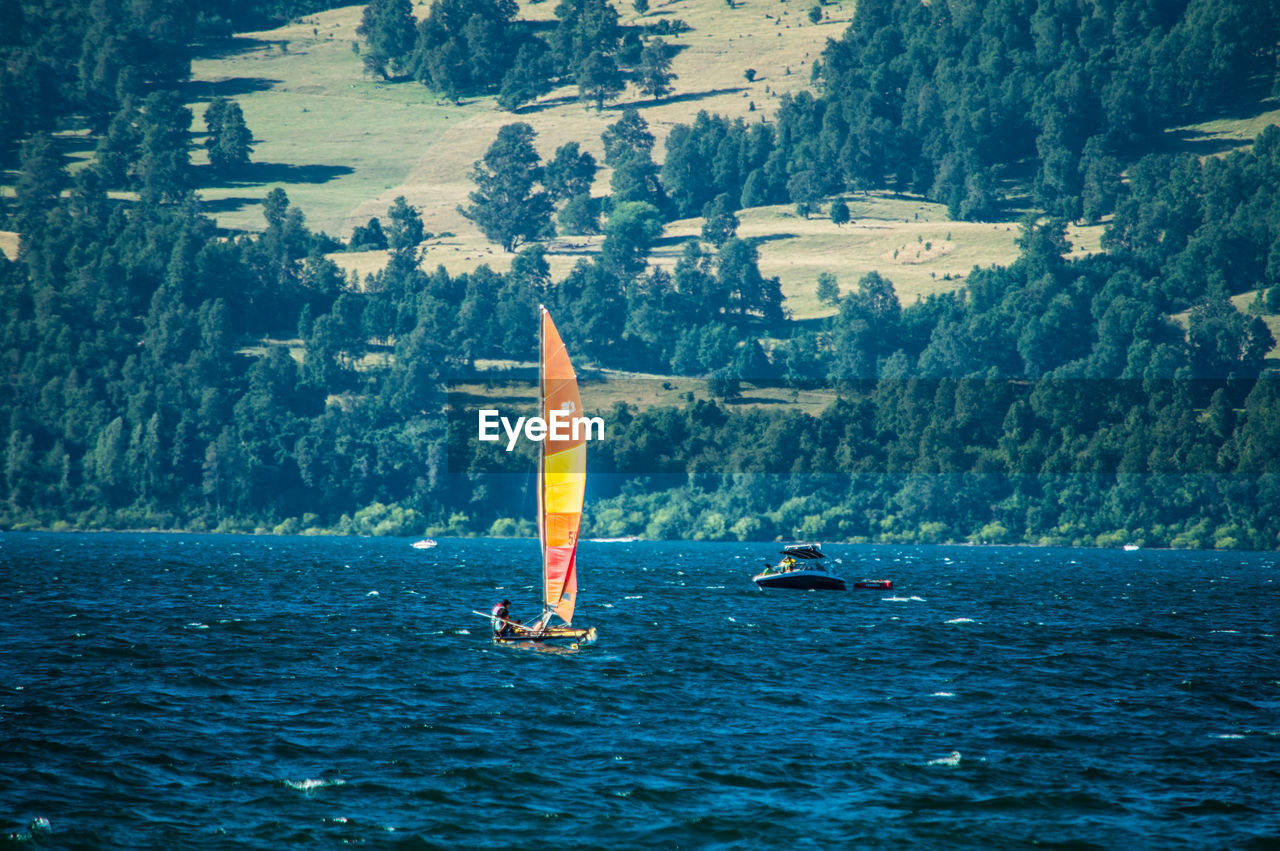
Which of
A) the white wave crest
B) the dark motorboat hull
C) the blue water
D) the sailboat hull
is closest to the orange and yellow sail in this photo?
the sailboat hull

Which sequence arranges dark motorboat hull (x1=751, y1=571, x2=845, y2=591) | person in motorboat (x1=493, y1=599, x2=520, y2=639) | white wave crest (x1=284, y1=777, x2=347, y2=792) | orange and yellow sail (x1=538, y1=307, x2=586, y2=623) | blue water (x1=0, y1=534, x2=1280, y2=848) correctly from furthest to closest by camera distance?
dark motorboat hull (x1=751, y1=571, x2=845, y2=591) → person in motorboat (x1=493, y1=599, x2=520, y2=639) → orange and yellow sail (x1=538, y1=307, x2=586, y2=623) → white wave crest (x1=284, y1=777, x2=347, y2=792) → blue water (x1=0, y1=534, x2=1280, y2=848)

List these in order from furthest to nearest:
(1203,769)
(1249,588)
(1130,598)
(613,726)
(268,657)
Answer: (1249,588)
(1130,598)
(268,657)
(613,726)
(1203,769)

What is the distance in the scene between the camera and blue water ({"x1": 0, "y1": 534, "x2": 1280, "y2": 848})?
30766 millimetres

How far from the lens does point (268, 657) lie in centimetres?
5400

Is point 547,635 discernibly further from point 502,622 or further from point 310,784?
point 310,784

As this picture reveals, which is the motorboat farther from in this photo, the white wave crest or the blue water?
the white wave crest

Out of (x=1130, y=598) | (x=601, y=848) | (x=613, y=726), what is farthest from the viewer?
(x=1130, y=598)

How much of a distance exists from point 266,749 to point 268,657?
18078 millimetres

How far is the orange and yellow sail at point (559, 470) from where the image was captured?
5009 cm

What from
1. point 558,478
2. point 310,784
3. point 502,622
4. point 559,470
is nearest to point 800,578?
point 502,622

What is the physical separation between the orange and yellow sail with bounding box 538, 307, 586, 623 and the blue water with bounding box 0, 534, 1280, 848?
454 centimetres

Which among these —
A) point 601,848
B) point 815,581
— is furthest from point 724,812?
point 815,581

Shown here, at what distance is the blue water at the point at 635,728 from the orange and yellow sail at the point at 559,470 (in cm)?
454

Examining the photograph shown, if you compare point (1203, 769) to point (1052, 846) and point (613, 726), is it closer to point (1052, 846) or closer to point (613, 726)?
point (1052, 846)
